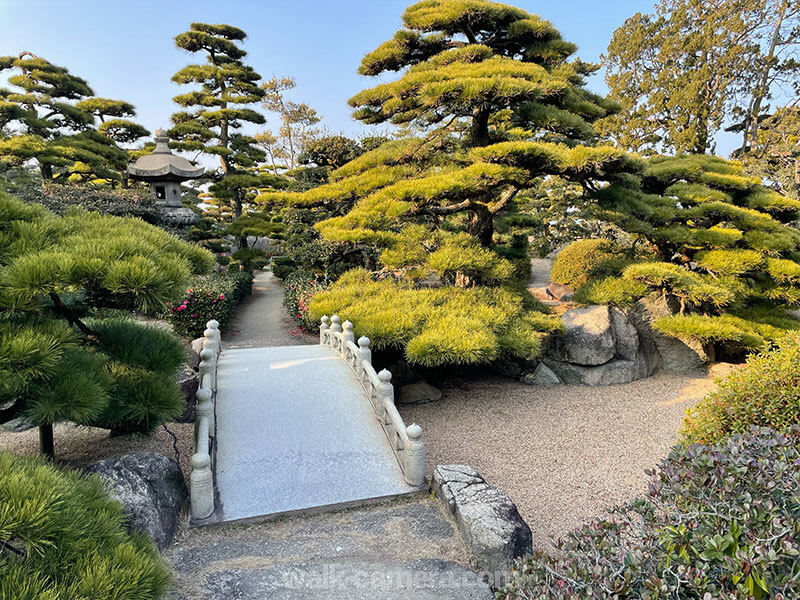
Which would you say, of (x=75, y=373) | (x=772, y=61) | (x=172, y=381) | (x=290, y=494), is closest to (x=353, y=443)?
(x=290, y=494)

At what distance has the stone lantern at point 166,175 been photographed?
40.1ft

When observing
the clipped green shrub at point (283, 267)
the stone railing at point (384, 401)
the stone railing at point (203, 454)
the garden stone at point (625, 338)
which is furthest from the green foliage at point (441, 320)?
the clipped green shrub at point (283, 267)

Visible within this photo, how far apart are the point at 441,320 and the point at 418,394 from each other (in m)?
1.36

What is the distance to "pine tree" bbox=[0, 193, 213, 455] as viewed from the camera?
2.20 meters

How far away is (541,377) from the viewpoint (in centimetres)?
712

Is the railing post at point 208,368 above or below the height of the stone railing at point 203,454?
above

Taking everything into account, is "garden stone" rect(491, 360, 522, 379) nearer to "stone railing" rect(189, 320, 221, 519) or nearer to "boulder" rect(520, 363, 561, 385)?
"boulder" rect(520, 363, 561, 385)

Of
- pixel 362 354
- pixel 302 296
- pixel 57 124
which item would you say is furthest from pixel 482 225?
pixel 57 124

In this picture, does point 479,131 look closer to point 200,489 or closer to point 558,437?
point 558,437

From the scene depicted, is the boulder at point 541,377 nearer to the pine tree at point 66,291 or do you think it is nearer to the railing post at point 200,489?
the railing post at point 200,489

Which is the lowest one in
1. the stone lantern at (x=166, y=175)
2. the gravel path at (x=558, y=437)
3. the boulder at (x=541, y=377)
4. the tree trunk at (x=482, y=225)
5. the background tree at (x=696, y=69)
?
the gravel path at (x=558, y=437)

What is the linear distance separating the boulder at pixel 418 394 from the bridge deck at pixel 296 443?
119 cm

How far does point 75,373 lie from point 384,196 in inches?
188

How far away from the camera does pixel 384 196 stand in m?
6.52
